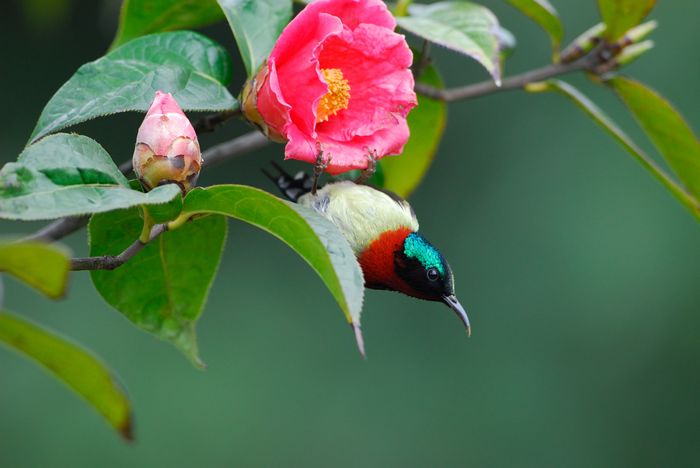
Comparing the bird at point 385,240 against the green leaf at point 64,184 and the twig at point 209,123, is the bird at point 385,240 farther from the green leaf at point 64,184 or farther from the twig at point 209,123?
the green leaf at point 64,184

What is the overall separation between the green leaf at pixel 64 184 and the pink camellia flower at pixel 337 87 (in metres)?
0.25

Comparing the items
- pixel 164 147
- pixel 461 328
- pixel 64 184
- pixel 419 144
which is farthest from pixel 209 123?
pixel 461 328

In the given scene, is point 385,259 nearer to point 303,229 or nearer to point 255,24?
point 255,24

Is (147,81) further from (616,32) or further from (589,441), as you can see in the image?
(589,441)

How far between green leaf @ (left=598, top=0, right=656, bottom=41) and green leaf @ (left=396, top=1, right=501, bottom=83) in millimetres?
271

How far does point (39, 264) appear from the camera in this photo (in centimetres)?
77

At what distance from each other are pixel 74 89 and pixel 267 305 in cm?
364

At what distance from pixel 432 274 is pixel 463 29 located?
1.36 feet

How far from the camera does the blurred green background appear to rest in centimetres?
436

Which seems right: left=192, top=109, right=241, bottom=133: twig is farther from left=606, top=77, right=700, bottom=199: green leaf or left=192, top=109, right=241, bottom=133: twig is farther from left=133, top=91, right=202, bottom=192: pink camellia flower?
left=606, top=77, right=700, bottom=199: green leaf

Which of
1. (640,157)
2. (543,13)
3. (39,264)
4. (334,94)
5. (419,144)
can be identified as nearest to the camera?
(39,264)

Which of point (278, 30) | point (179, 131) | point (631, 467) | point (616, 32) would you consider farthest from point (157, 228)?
point (631, 467)

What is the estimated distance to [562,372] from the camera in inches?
191

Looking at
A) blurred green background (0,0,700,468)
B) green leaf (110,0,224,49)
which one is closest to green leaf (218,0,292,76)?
green leaf (110,0,224,49)
